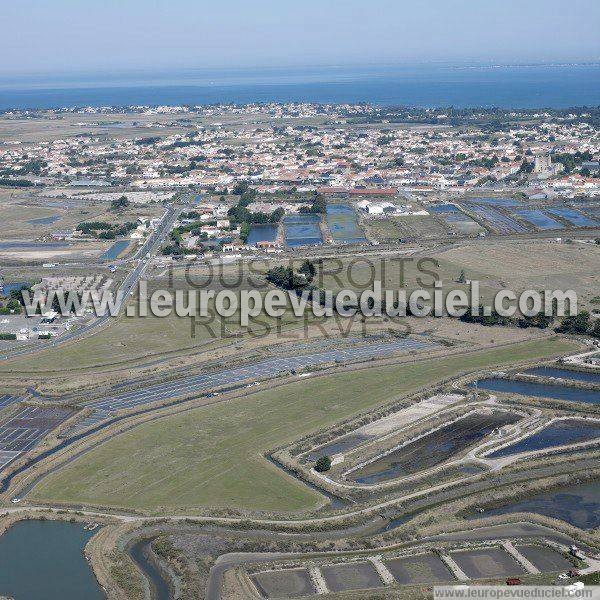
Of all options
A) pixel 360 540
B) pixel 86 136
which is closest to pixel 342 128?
pixel 86 136

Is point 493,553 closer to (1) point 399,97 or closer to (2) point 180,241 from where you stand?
(2) point 180,241

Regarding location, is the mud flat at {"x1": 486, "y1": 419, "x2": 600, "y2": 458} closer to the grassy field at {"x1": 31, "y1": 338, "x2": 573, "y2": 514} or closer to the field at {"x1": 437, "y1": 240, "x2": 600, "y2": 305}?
the grassy field at {"x1": 31, "y1": 338, "x2": 573, "y2": 514}

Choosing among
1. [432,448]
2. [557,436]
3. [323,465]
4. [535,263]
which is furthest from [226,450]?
[535,263]

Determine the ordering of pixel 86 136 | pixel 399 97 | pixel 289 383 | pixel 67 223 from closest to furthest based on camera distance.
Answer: pixel 289 383 → pixel 67 223 → pixel 86 136 → pixel 399 97

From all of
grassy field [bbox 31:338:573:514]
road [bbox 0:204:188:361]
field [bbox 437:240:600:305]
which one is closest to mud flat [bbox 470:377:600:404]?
grassy field [bbox 31:338:573:514]

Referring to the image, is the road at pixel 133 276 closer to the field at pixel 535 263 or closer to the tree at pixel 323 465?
the tree at pixel 323 465

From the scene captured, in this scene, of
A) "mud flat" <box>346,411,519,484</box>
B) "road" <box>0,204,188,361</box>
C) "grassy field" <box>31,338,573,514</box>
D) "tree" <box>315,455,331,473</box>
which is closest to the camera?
"grassy field" <box>31,338,573,514</box>

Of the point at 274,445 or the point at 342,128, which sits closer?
the point at 274,445

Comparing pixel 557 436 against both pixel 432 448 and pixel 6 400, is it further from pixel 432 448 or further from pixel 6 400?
pixel 6 400
